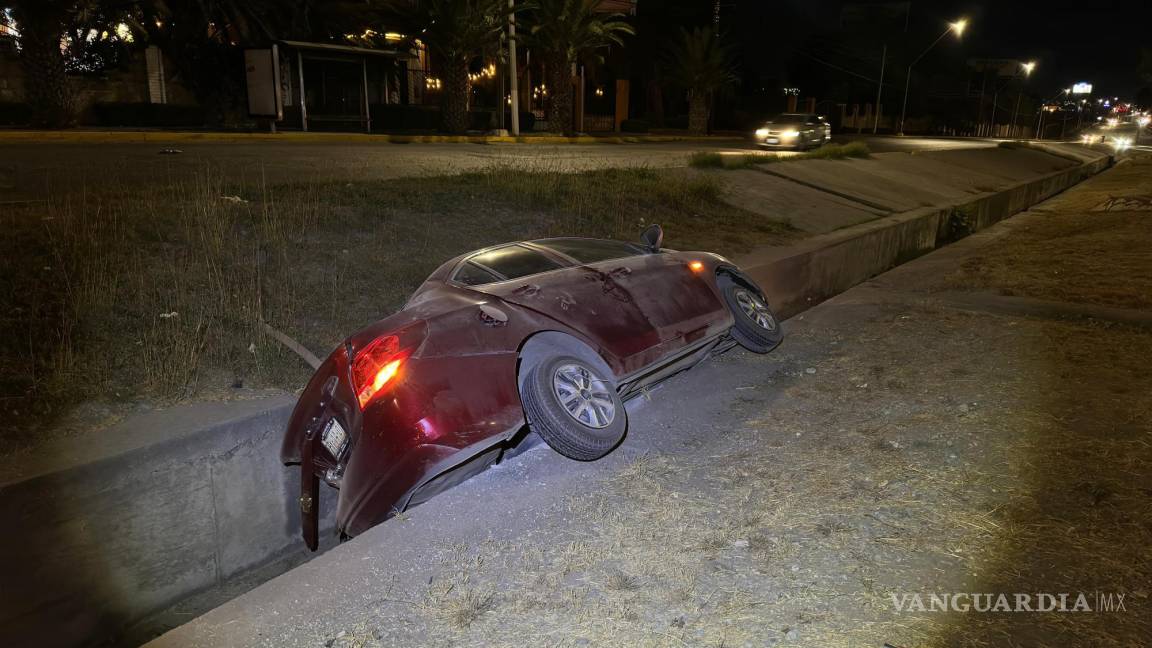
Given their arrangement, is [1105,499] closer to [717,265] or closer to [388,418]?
[717,265]

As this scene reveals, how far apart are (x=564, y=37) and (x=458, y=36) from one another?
5242mm

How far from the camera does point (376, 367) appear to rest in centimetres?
333

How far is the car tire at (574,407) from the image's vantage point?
3498mm

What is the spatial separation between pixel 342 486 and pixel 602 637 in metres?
1.45

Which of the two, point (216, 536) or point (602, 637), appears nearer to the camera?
point (602, 637)

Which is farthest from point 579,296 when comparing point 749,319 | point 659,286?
point 749,319

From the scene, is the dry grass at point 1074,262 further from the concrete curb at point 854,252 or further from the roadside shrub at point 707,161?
the roadside shrub at point 707,161

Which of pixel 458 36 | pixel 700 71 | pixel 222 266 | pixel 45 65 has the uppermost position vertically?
pixel 700 71

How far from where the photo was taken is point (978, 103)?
247 feet

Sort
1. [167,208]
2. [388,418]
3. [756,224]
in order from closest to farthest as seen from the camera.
→ [388,418]
[167,208]
[756,224]

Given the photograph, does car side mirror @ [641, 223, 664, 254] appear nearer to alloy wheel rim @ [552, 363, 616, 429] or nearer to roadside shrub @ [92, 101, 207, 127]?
alloy wheel rim @ [552, 363, 616, 429]

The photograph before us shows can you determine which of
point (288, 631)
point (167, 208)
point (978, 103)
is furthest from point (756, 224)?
point (978, 103)

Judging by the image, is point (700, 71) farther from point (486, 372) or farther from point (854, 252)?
point (486, 372)

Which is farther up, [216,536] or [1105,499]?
[1105,499]
